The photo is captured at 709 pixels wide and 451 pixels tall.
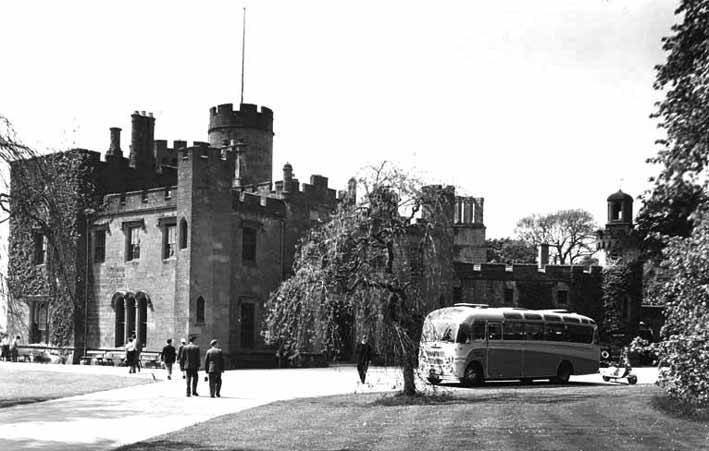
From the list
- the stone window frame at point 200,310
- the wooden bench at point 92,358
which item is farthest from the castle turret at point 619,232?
the wooden bench at point 92,358

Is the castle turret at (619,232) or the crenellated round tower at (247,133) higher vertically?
the crenellated round tower at (247,133)

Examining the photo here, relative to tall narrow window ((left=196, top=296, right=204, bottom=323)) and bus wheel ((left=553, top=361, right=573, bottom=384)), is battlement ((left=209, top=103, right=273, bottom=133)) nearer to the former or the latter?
tall narrow window ((left=196, top=296, right=204, bottom=323))

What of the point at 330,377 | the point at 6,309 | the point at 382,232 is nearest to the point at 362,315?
the point at 382,232

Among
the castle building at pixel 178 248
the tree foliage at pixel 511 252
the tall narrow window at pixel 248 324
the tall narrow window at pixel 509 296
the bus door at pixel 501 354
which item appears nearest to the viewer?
the bus door at pixel 501 354

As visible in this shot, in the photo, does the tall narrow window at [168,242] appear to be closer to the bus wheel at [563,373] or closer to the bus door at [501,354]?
the bus door at [501,354]

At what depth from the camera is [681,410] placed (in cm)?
1903

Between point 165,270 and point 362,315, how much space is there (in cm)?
2000

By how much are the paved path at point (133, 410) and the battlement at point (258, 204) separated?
11650 mm

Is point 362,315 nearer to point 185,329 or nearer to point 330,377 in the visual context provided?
point 330,377

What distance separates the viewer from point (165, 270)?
4003 centimetres

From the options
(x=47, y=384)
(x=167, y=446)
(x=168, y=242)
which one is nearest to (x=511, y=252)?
(x=168, y=242)

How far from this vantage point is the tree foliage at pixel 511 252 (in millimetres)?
80188

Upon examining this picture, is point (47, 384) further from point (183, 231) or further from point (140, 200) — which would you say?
point (140, 200)

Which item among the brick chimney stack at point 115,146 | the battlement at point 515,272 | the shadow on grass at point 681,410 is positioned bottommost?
the shadow on grass at point 681,410
